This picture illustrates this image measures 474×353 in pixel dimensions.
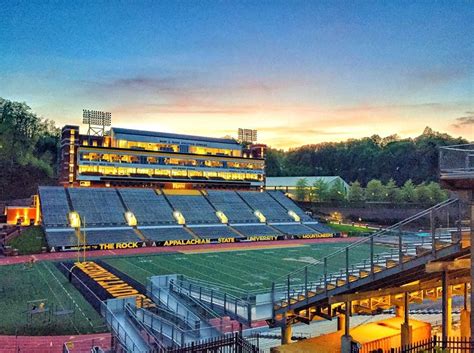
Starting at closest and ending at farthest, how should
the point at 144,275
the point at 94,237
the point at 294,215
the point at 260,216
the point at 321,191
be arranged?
the point at 144,275 < the point at 94,237 < the point at 260,216 < the point at 294,215 < the point at 321,191

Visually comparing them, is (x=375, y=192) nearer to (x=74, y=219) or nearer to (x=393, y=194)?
(x=393, y=194)

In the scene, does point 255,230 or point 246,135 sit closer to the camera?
point 255,230

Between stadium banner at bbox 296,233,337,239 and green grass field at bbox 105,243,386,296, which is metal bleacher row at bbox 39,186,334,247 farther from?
green grass field at bbox 105,243,386,296

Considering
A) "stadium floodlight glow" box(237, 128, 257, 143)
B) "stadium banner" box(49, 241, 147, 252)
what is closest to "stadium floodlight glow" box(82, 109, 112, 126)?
"stadium floodlight glow" box(237, 128, 257, 143)

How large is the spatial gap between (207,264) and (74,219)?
25.5 metres

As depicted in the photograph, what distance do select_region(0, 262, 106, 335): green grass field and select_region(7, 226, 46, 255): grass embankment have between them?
34.4 ft

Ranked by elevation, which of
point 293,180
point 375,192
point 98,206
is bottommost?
point 98,206

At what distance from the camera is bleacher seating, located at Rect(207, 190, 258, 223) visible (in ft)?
240

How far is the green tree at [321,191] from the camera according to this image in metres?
104

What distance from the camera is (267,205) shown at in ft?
266

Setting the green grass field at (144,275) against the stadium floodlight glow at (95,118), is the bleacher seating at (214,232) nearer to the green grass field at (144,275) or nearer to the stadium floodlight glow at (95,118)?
the green grass field at (144,275)

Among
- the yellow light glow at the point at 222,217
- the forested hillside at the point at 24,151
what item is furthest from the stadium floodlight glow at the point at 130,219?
the forested hillside at the point at 24,151

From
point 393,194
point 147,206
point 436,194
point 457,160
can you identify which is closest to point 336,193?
point 393,194

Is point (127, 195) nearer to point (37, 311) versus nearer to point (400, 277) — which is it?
point (37, 311)
